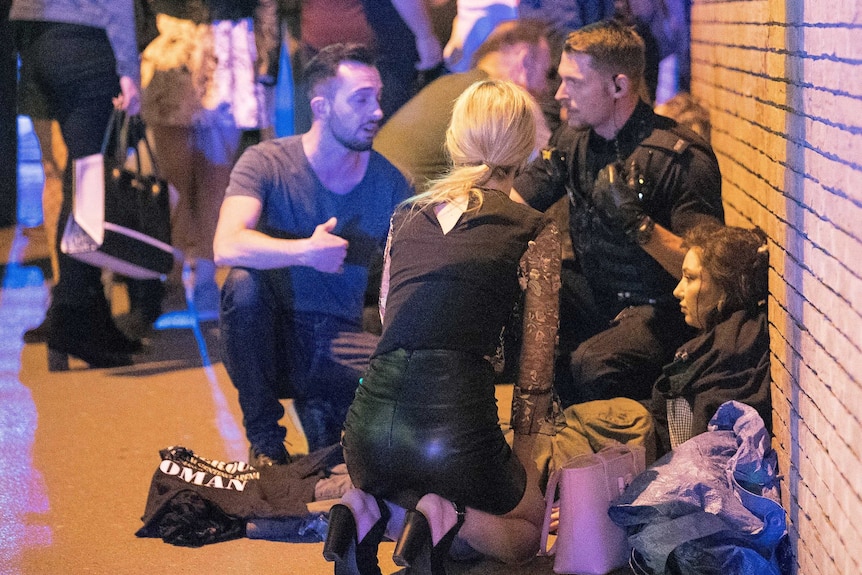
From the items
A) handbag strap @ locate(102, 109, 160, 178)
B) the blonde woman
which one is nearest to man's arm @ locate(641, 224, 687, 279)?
the blonde woman

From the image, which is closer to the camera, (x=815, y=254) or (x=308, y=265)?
(x=815, y=254)

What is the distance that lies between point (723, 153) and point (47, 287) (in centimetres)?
370

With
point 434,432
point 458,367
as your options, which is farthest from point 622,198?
point 434,432

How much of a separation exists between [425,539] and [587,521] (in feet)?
1.62

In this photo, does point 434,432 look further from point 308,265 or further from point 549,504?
point 308,265

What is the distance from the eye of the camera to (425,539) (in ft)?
8.90

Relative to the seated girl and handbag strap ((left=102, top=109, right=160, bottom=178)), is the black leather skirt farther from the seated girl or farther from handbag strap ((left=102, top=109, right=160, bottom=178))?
handbag strap ((left=102, top=109, right=160, bottom=178))

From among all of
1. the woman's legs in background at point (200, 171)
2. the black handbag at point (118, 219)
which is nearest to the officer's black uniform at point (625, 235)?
the black handbag at point (118, 219)

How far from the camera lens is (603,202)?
359cm

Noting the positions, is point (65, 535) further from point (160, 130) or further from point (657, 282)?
point (160, 130)

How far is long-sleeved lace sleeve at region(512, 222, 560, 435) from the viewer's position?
113 inches

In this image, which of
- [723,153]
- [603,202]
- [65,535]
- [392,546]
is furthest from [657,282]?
[65,535]

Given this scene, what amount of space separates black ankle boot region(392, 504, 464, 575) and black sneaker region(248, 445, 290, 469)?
963 mm

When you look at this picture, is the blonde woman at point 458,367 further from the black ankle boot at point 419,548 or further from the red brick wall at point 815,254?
the red brick wall at point 815,254
